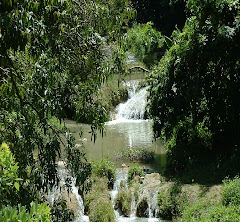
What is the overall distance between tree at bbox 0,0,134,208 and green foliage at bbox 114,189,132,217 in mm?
4456

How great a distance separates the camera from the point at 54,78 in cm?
532

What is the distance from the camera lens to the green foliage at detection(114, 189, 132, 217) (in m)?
10.2

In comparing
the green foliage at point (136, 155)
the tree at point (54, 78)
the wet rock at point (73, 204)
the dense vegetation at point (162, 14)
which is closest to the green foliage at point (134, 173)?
the wet rock at point (73, 204)

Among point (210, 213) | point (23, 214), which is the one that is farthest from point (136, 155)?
point (23, 214)

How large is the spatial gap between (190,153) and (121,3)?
21.5 ft

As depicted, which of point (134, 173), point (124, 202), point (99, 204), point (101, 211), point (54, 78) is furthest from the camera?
point (134, 173)

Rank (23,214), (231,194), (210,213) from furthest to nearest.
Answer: (231,194), (210,213), (23,214)

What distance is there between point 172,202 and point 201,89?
3098mm

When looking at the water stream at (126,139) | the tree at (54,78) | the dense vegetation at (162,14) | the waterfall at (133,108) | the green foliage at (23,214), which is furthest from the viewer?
the dense vegetation at (162,14)

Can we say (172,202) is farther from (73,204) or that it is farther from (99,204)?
(73,204)

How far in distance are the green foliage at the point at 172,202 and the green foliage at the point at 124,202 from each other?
2.71 ft

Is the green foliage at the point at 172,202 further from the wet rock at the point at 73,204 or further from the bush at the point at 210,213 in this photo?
the wet rock at the point at 73,204

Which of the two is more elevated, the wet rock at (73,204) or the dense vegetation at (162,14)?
the dense vegetation at (162,14)

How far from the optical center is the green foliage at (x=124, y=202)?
33.6 ft
